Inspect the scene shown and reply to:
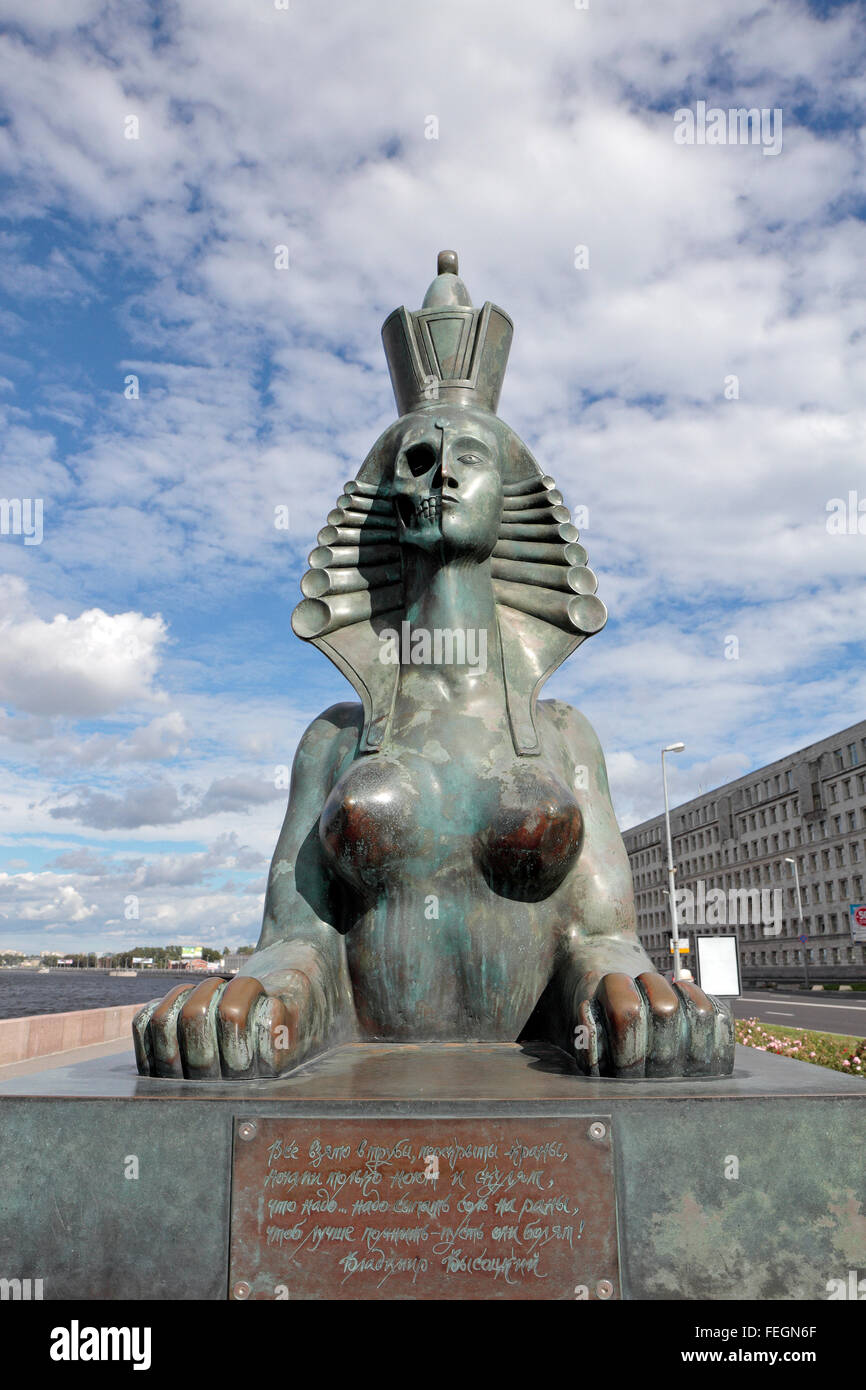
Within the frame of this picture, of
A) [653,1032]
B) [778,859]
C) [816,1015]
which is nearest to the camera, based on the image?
[653,1032]

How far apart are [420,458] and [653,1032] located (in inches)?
97.2

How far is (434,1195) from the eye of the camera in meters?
2.32

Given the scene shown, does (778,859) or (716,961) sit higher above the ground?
(778,859)

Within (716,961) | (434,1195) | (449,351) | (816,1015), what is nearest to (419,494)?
(449,351)

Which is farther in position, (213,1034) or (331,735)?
(331,735)

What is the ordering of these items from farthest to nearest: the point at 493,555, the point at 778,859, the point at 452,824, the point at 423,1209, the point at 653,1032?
the point at 778,859 → the point at 493,555 → the point at 452,824 → the point at 653,1032 → the point at 423,1209

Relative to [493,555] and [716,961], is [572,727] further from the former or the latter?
[716,961]

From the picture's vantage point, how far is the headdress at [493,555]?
4316 millimetres

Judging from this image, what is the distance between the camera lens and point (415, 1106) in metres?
2.40

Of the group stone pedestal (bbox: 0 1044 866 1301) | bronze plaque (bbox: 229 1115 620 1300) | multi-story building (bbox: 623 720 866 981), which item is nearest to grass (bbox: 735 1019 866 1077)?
stone pedestal (bbox: 0 1044 866 1301)

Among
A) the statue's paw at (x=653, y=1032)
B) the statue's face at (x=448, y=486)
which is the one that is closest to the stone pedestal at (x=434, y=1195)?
the statue's paw at (x=653, y=1032)

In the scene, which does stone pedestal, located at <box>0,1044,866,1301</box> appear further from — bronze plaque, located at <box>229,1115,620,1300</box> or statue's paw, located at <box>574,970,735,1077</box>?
statue's paw, located at <box>574,970,735,1077</box>

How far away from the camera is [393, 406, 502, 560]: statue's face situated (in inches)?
157

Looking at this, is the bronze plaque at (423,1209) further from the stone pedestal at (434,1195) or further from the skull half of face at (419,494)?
the skull half of face at (419,494)
